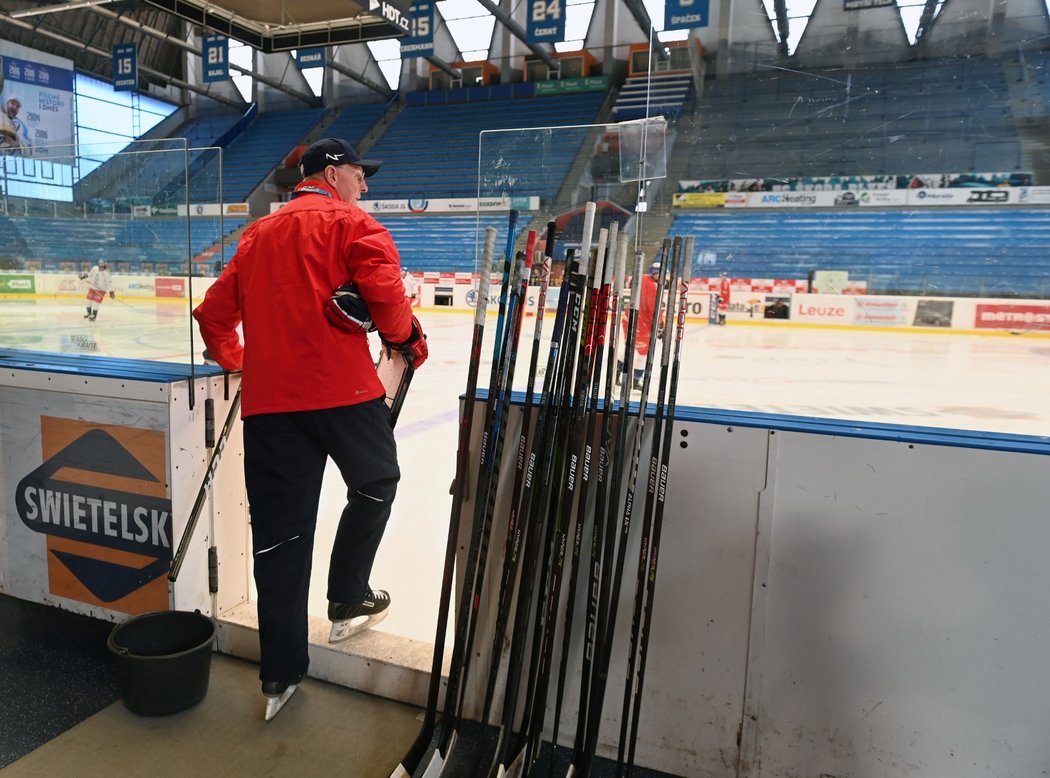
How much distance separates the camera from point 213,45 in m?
9.95

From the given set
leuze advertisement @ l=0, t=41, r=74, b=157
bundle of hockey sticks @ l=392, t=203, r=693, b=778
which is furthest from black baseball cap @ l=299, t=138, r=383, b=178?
leuze advertisement @ l=0, t=41, r=74, b=157

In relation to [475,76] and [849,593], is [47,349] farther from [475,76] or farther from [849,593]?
[475,76]

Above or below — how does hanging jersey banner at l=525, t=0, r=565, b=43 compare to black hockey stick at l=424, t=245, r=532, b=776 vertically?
above

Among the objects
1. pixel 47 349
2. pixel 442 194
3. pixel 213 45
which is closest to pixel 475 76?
pixel 442 194

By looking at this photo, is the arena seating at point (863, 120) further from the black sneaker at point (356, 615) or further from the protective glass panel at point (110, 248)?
the black sneaker at point (356, 615)

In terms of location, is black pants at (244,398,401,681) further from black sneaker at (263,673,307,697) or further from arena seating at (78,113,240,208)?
arena seating at (78,113,240,208)

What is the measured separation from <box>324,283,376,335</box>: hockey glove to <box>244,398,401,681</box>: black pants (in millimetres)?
177

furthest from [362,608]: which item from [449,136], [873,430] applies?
[449,136]

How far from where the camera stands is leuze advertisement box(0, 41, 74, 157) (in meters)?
12.4

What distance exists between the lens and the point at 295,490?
5.19 feet

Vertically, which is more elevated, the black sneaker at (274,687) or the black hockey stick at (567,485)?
the black hockey stick at (567,485)

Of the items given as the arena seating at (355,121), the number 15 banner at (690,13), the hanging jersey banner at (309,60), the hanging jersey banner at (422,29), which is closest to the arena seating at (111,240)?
the number 15 banner at (690,13)

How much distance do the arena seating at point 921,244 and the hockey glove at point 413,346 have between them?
0.60 meters

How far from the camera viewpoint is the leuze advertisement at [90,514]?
193 centimetres
